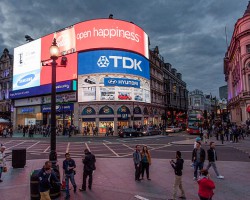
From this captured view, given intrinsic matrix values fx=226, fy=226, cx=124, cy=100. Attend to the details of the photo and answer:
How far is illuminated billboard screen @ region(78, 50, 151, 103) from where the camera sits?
46.8m

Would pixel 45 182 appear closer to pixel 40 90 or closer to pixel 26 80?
pixel 40 90

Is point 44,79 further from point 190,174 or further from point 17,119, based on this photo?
point 190,174

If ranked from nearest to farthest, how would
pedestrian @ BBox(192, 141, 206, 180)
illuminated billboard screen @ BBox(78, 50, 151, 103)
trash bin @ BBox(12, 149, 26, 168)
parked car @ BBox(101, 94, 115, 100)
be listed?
pedestrian @ BBox(192, 141, 206, 180), trash bin @ BBox(12, 149, 26, 168), parked car @ BBox(101, 94, 115, 100), illuminated billboard screen @ BBox(78, 50, 151, 103)

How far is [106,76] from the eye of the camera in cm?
4691

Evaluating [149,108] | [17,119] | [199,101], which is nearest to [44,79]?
[17,119]

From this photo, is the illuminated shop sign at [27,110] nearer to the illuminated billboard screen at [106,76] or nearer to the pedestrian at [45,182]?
the illuminated billboard screen at [106,76]

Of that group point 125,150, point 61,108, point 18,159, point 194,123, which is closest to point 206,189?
point 18,159

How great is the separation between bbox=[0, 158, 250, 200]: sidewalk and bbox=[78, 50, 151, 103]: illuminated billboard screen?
3356 cm

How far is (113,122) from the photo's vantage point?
46.9 m

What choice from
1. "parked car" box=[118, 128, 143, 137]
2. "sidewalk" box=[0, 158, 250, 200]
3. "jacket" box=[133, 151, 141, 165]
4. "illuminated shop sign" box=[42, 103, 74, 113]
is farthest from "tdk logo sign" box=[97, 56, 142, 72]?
"jacket" box=[133, 151, 141, 165]

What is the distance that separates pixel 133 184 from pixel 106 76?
126 ft

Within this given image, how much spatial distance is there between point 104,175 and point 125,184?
1.97 meters

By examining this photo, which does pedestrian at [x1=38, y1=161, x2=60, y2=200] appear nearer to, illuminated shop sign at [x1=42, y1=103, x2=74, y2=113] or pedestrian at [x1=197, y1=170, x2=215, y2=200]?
pedestrian at [x1=197, y1=170, x2=215, y2=200]

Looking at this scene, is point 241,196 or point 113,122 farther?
point 113,122
